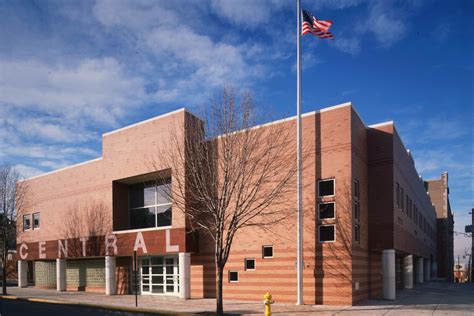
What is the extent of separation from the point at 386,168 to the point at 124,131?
605 inches

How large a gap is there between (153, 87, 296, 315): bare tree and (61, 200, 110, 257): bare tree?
7401 mm

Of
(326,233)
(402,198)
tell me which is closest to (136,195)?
(326,233)

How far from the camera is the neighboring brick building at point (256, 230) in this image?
19312mm

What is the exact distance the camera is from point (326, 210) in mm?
19859

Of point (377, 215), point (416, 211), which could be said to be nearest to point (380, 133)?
point (377, 215)

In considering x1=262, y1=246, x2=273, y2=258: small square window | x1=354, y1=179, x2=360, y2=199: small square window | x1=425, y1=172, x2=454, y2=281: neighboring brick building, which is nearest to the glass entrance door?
x1=262, y1=246, x2=273, y2=258: small square window

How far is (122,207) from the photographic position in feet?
89.6

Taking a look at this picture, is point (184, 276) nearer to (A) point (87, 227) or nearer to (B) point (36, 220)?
(A) point (87, 227)

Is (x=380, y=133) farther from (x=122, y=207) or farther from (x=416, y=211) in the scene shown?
(x=122, y=207)

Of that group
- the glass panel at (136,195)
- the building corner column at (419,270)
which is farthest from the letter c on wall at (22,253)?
the building corner column at (419,270)

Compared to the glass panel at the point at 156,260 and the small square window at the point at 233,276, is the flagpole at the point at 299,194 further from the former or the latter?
the glass panel at the point at 156,260

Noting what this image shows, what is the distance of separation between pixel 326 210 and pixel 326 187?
107cm

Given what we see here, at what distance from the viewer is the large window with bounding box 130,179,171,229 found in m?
25.5

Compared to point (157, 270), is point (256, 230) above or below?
above
